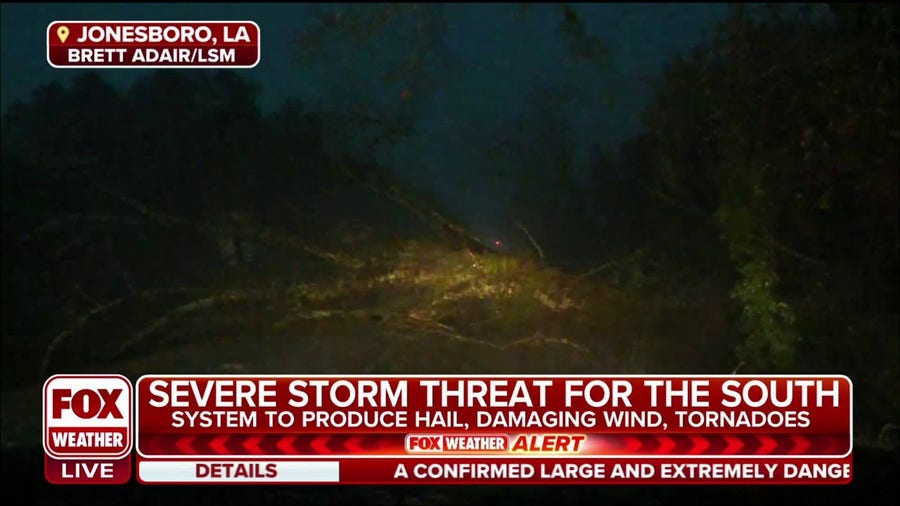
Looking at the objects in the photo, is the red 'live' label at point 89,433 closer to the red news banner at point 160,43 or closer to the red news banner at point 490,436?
the red news banner at point 490,436

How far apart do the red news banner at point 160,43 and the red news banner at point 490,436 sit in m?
1.52

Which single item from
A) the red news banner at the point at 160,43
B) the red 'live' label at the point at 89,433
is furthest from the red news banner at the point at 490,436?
the red news banner at the point at 160,43

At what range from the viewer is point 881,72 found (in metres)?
6.45

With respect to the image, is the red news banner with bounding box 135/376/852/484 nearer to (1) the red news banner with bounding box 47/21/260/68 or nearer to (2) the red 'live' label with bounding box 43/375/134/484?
(2) the red 'live' label with bounding box 43/375/134/484

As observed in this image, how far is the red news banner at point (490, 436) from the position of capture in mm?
5805

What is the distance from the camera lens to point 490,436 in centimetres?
582

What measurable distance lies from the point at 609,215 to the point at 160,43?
8.40 ft

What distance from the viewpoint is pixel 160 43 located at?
6230 mm

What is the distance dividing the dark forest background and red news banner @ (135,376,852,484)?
3.07ft

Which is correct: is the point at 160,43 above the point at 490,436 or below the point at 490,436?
above
